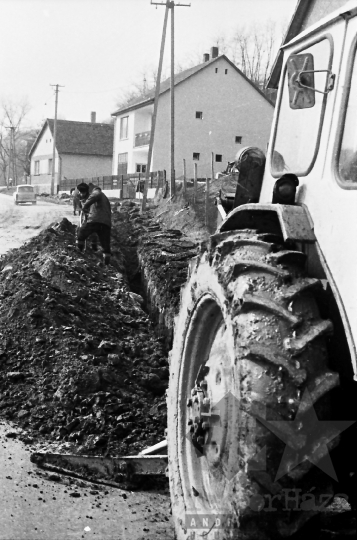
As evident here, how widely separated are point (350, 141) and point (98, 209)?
36.1 feet

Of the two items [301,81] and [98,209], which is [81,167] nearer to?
[98,209]

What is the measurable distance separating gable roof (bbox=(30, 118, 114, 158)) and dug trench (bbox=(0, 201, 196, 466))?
57.7 meters

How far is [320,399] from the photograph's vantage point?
2.51m

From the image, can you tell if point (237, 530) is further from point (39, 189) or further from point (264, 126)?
point (39, 189)

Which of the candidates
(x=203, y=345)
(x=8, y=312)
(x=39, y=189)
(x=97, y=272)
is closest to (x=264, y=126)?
(x=39, y=189)

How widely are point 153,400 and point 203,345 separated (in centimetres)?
268

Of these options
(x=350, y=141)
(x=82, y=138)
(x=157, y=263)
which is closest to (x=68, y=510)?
(x=350, y=141)

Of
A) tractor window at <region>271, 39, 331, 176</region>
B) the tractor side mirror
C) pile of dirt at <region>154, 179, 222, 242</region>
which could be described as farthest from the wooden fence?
the tractor side mirror

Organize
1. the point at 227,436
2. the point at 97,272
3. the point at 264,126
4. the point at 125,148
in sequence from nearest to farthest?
1. the point at 227,436
2. the point at 97,272
3. the point at 264,126
4. the point at 125,148

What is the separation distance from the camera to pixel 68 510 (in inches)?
166

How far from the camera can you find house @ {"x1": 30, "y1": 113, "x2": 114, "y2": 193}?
2680 inches

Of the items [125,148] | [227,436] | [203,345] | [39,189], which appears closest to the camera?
[227,436]

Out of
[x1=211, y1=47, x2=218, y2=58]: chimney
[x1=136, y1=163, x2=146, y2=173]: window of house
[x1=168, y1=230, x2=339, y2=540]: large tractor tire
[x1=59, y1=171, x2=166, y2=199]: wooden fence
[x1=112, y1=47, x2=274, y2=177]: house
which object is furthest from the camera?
[x1=136, y1=163, x2=146, y2=173]: window of house

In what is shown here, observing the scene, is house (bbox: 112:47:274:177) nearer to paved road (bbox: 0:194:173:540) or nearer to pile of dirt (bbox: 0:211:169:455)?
pile of dirt (bbox: 0:211:169:455)
